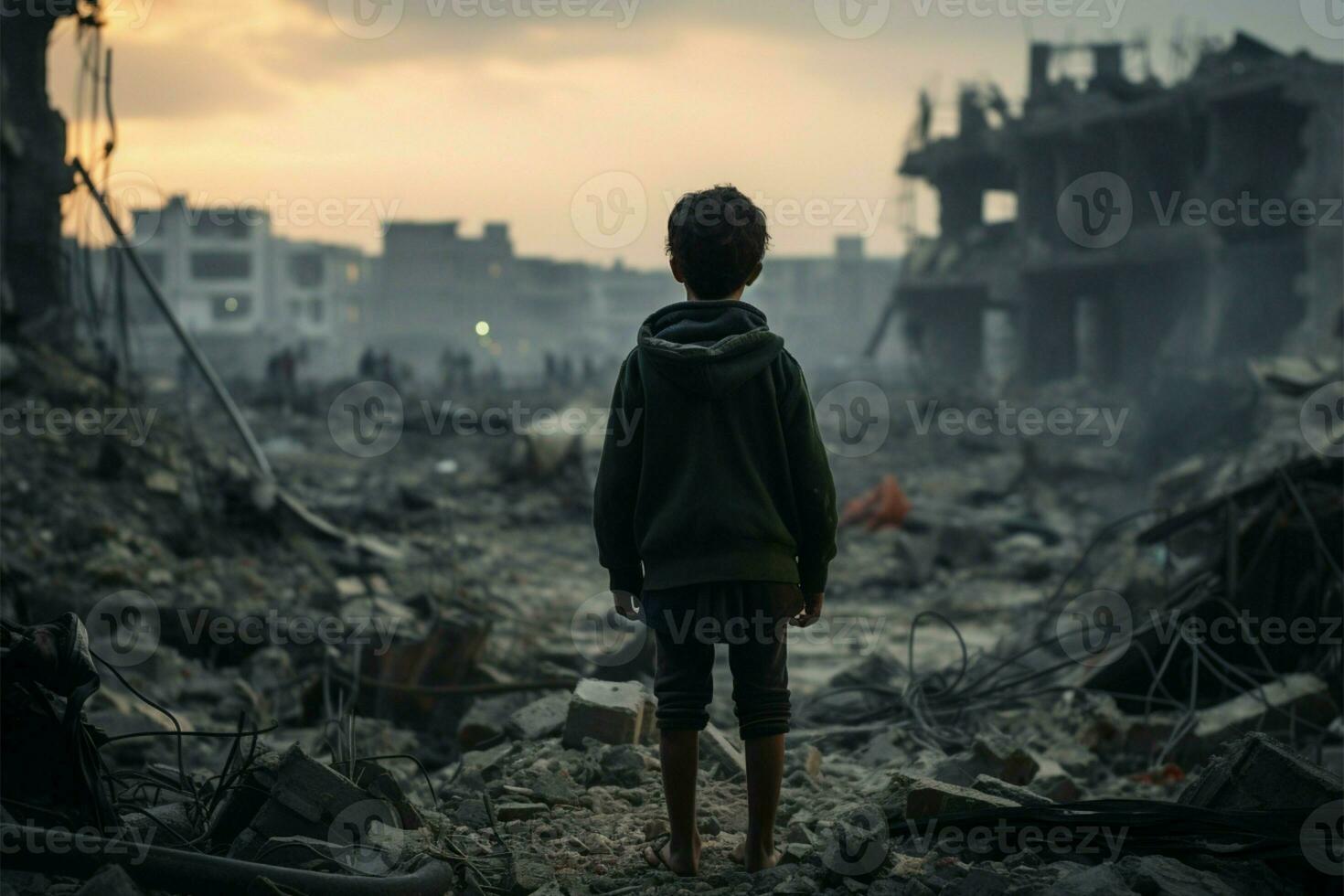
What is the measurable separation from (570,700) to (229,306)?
184ft

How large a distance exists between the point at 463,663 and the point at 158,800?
258cm

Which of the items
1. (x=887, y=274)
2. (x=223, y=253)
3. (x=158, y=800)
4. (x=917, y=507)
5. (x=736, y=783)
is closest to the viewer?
(x=158, y=800)

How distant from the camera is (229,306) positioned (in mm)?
56156

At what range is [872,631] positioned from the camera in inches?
337

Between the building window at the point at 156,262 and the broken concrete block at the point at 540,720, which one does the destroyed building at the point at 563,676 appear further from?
the building window at the point at 156,262

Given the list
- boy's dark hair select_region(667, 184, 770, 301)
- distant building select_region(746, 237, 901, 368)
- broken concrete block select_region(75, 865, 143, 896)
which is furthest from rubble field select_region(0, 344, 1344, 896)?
distant building select_region(746, 237, 901, 368)

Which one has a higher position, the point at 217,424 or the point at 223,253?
the point at 223,253

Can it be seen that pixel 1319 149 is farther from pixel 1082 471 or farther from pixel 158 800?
pixel 158 800

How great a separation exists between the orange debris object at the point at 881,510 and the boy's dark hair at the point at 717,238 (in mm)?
10342

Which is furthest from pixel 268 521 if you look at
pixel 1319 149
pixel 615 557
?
pixel 1319 149

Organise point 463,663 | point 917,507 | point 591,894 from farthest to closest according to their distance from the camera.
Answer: point 917,507
point 463,663
point 591,894

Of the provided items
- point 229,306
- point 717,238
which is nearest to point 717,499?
point 717,238

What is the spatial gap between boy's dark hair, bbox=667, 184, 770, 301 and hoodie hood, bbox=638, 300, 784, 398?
6 cm

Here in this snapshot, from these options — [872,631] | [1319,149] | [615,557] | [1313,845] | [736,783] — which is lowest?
[872,631]
